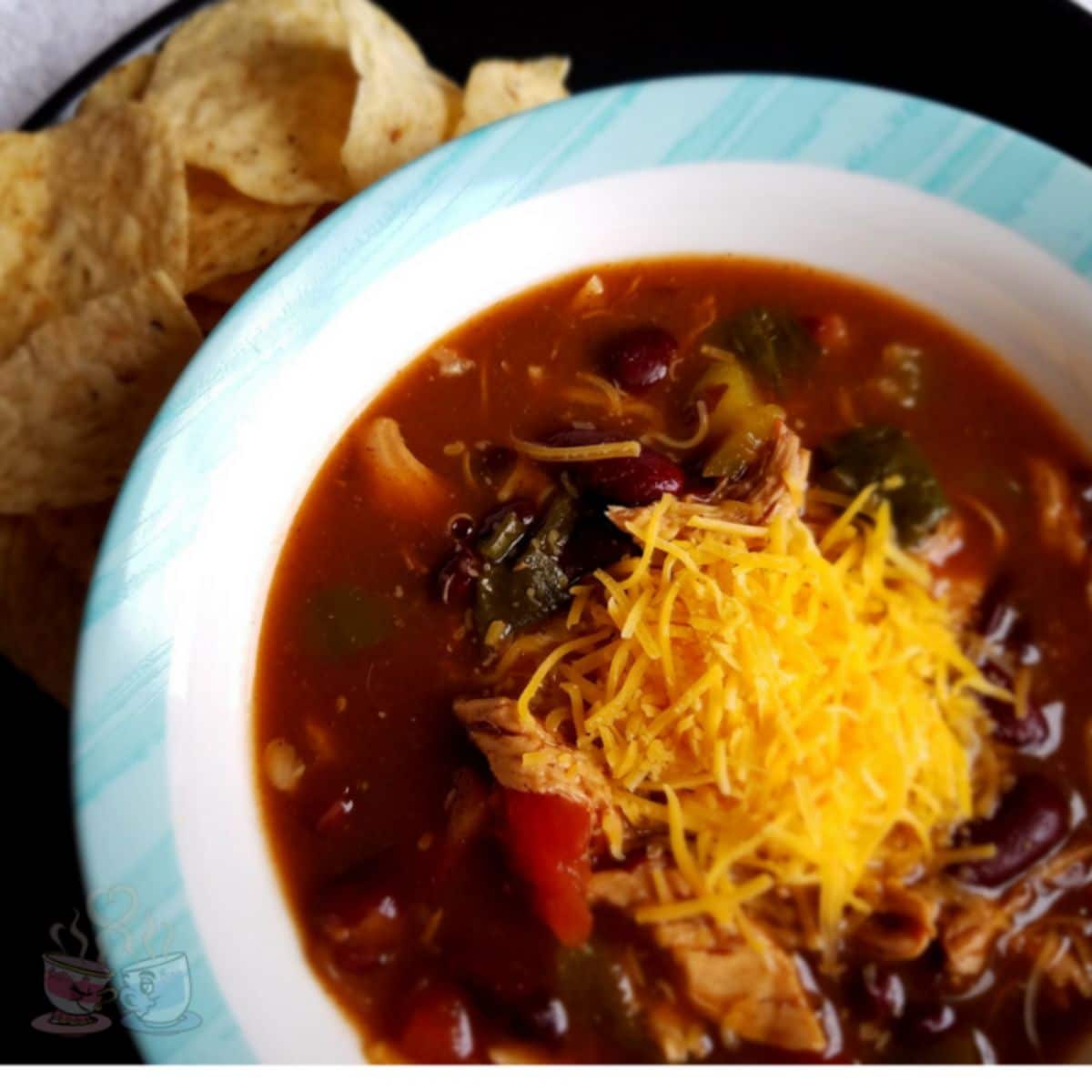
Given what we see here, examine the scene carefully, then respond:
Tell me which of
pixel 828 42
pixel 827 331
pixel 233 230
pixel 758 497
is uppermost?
pixel 828 42

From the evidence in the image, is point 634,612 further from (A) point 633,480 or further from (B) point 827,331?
(B) point 827,331

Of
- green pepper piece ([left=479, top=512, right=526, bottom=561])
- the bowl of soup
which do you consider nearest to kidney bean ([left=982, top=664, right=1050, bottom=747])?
the bowl of soup

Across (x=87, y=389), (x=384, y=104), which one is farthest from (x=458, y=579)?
(x=384, y=104)

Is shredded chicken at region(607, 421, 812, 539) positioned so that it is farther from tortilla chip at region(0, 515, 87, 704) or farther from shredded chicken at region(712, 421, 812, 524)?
tortilla chip at region(0, 515, 87, 704)

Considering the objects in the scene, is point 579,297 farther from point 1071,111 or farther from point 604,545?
point 1071,111

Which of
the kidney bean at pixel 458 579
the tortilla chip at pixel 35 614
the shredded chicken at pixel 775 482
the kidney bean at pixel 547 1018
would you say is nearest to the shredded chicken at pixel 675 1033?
the kidney bean at pixel 547 1018

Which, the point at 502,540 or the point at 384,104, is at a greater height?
the point at 384,104
